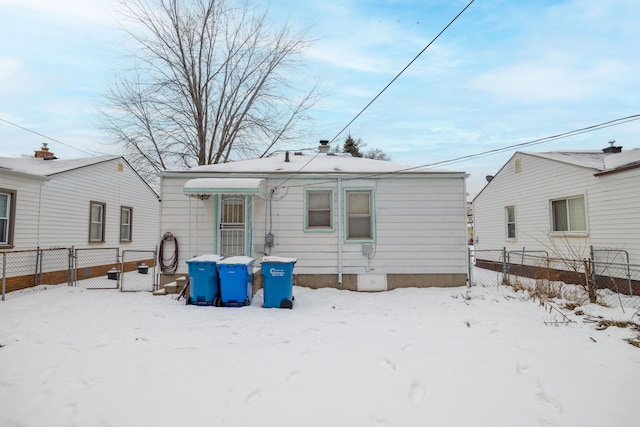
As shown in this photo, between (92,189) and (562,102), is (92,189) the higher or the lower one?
the lower one

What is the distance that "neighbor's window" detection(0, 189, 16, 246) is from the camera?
8.91 metres

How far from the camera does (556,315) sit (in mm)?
5984

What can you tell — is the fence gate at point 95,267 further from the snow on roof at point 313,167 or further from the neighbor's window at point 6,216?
the snow on roof at point 313,167

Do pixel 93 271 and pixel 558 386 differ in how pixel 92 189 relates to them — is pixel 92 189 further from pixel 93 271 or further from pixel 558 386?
pixel 558 386

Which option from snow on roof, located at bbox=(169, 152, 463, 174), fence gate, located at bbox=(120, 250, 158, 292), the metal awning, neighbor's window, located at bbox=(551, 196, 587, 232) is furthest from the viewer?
fence gate, located at bbox=(120, 250, 158, 292)

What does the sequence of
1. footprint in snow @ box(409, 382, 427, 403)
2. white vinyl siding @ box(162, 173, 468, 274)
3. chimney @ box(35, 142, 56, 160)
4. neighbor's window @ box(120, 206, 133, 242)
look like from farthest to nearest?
neighbor's window @ box(120, 206, 133, 242) → chimney @ box(35, 142, 56, 160) → white vinyl siding @ box(162, 173, 468, 274) → footprint in snow @ box(409, 382, 427, 403)

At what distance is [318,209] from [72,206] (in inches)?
338

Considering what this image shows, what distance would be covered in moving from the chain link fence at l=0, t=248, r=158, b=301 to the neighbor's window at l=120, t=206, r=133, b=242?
1116 mm

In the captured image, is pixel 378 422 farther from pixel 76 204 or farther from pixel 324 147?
pixel 76 204

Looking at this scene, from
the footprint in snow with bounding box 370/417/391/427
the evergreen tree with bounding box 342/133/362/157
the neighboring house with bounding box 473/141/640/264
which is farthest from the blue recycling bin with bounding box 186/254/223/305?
the evergreen tree with bounding box 342/133/362/157

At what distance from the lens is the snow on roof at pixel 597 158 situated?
9.05m

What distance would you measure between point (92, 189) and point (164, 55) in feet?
27.2

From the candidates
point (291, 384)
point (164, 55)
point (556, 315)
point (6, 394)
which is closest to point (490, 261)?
point (556, 315)

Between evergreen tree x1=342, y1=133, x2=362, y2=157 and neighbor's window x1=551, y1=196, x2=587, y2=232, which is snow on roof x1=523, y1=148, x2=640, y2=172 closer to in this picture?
neighbor's window x1=551, y1=196, x2=587, y2=232
